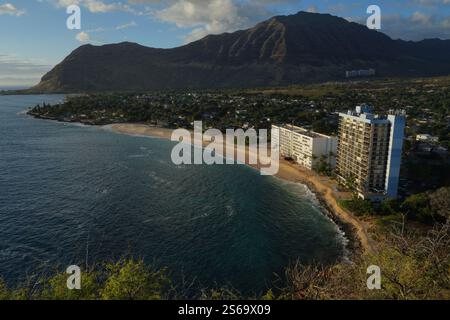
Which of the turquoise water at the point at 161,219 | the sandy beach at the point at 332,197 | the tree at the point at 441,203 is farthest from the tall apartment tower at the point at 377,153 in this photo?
the turquoise water at the point at 161,219

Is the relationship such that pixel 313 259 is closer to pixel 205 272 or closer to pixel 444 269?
pixel 205 272

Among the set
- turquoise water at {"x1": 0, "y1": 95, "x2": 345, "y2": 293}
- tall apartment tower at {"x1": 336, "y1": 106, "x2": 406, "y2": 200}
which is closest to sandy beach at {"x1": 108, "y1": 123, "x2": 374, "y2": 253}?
turquoise water at {"x1": 0, "y1": 95, "x2": 345, "y2": 293}

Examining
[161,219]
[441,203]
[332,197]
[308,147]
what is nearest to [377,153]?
[332,197]

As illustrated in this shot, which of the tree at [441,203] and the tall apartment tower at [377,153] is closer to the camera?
the tree at [441,203]

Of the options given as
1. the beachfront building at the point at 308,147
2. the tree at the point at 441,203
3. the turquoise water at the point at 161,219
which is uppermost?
the beachfront building at the point at 308,147

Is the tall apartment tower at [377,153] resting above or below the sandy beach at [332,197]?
above

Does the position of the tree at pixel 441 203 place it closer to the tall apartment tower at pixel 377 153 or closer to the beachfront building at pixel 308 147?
the tall apartment tower at pixel 377 153
